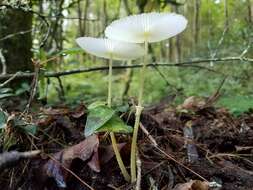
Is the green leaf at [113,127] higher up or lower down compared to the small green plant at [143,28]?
lower down

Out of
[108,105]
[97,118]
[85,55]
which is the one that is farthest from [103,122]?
[85,55]

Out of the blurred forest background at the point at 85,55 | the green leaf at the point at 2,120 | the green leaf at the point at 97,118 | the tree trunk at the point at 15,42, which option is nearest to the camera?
the green leaf at the point at 97,118

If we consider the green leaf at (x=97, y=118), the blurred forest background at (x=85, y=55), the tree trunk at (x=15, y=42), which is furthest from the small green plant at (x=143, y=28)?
the tree trunk at (x=15, y=42)

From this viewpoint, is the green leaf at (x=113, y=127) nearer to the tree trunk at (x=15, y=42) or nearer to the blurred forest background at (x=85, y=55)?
the blurred forest background at (x=85, y=55)

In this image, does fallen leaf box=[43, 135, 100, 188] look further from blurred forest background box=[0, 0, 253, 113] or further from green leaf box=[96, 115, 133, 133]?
blurred forest background box=[0, 0, 253, 113]

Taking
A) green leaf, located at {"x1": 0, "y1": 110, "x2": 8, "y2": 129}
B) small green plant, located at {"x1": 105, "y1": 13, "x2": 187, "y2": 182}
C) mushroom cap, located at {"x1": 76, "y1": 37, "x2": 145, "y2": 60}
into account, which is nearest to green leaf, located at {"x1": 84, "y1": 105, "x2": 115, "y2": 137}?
small green plant, located at {"x1": 105, "y1": 13, "x2": 187, "y2": 182}

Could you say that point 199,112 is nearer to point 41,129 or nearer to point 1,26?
point 41,129
